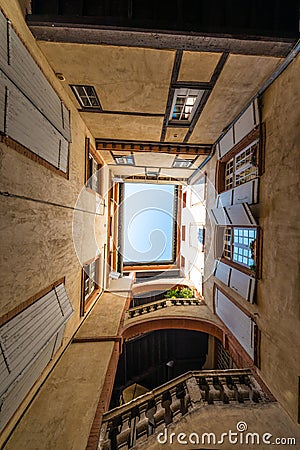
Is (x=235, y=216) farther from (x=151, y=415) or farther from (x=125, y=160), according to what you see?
(x=125, y=160)

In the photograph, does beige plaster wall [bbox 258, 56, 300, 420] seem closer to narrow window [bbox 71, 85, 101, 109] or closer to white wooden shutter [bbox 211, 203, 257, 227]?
white wooden shutter [bbox 211, 203, 257, 227]

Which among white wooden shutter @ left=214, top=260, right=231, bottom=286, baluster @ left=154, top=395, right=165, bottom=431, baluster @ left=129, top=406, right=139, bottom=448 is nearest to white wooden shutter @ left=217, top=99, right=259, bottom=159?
white wooden shutter @ left=214, top=260, right=231, bottom=286

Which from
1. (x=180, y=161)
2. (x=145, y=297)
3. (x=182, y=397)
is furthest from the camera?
(x=145, y=297)

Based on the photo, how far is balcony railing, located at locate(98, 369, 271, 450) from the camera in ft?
12.6

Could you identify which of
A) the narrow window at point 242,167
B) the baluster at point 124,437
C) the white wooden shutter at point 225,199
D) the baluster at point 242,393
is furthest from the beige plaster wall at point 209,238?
the baluster at point 124,437

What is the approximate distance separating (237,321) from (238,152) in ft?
16.2

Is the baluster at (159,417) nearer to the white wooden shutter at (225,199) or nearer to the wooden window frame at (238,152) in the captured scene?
the white wooden shutter at (225,199)

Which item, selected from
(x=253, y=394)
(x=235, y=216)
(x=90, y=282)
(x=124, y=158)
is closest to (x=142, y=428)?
(x=253, y=394)

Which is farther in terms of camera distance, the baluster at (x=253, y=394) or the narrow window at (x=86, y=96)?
the narrow window at (x=86, y=96)

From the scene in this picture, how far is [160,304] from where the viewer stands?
27.0 feet

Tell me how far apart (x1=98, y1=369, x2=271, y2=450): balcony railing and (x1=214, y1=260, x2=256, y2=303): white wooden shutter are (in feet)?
6.09

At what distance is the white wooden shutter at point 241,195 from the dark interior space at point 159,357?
27.4ft

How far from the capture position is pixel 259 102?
480 centimetres

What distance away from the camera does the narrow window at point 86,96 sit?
4875 millimetres
